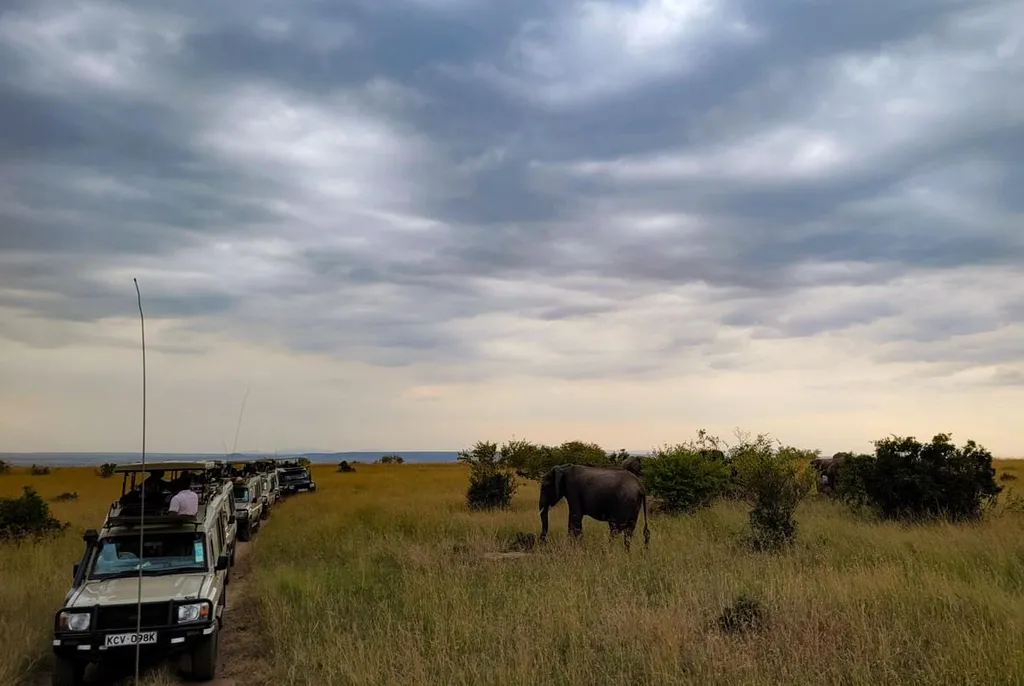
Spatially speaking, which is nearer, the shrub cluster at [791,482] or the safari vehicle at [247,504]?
the shrub cluster at [791,482]

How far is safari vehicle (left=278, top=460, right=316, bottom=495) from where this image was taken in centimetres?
3891

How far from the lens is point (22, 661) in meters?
9.08

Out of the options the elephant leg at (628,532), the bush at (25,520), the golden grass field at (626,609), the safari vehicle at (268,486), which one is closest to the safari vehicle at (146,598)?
the golden grass field at (626,609)

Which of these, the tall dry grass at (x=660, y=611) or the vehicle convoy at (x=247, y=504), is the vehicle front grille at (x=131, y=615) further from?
the vehicle convoy at (x=247, y=504)

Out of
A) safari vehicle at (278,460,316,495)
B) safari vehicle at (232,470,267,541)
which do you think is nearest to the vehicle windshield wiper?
safari vehicle at (232,470,267,541)

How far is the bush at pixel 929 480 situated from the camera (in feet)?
58.1

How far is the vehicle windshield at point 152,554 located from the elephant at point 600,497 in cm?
796

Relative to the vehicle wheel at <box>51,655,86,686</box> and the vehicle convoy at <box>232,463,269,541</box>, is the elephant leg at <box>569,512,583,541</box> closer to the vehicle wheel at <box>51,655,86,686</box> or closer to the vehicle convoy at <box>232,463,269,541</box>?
the vehicle convoy at <box>232,463,269,541</box>

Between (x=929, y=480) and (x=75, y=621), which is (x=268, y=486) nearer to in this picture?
(x=75, y=621)

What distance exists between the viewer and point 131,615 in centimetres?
859

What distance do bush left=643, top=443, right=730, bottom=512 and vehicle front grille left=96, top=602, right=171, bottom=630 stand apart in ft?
53.0

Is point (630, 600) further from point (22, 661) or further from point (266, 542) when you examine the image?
point (266, 542)

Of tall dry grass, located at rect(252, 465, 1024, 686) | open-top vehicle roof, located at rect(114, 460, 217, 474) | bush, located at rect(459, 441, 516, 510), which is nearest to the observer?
tall dry grass, located at rect(252, 465, 1024, 686)

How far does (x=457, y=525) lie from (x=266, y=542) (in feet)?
17.8
